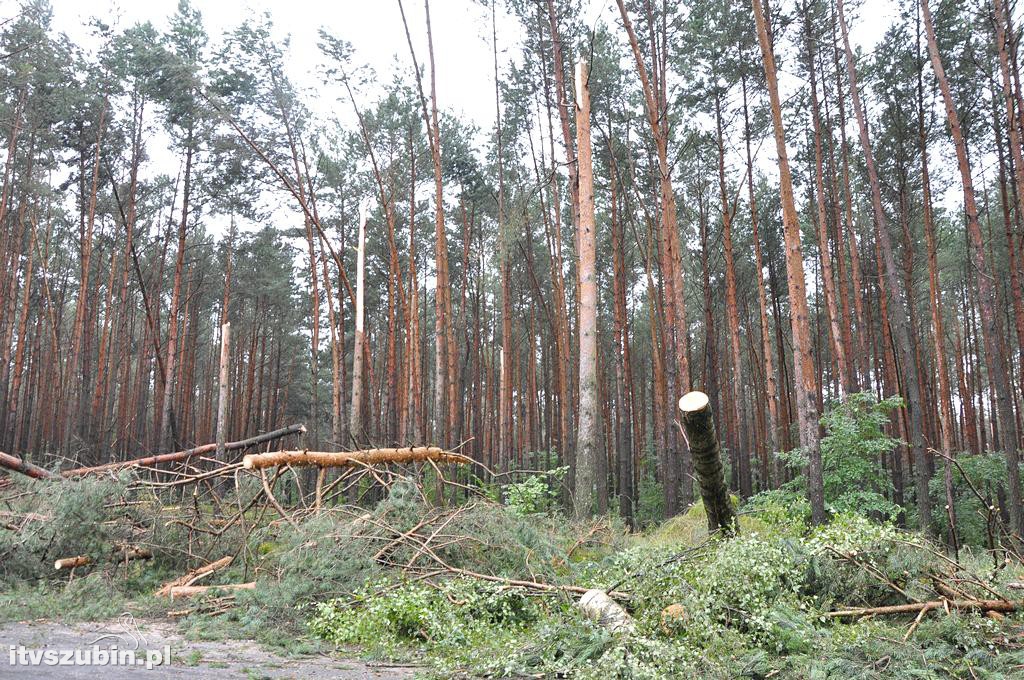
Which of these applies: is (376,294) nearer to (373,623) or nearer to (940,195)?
(940,195)

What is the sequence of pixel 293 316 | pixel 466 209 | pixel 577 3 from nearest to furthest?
pixel 577 3 → pixel 466 209 → pixel 293 316

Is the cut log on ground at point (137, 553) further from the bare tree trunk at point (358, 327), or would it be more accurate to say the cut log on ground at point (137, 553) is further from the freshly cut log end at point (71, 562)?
the bare tree trunk at point (358, 327)

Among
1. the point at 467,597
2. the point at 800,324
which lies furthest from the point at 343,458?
the point at 800,324

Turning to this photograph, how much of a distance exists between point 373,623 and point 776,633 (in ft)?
9.15

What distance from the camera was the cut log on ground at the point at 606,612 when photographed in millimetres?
4101

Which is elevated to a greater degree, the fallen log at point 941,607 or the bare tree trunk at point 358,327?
the bare tree trunk at point 358,327

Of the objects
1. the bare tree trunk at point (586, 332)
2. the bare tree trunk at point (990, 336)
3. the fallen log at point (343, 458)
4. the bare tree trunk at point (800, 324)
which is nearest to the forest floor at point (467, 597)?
the fallen log at point (343, 458)

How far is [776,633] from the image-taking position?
407 cm

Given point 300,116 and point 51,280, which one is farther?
point 51,280

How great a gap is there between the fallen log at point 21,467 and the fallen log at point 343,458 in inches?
113

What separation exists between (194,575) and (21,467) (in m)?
3.72

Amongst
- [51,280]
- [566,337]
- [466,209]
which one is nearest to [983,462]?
[566,337]

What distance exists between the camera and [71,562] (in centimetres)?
610

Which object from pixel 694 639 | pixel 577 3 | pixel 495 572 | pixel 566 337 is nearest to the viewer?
pixel 694 639
